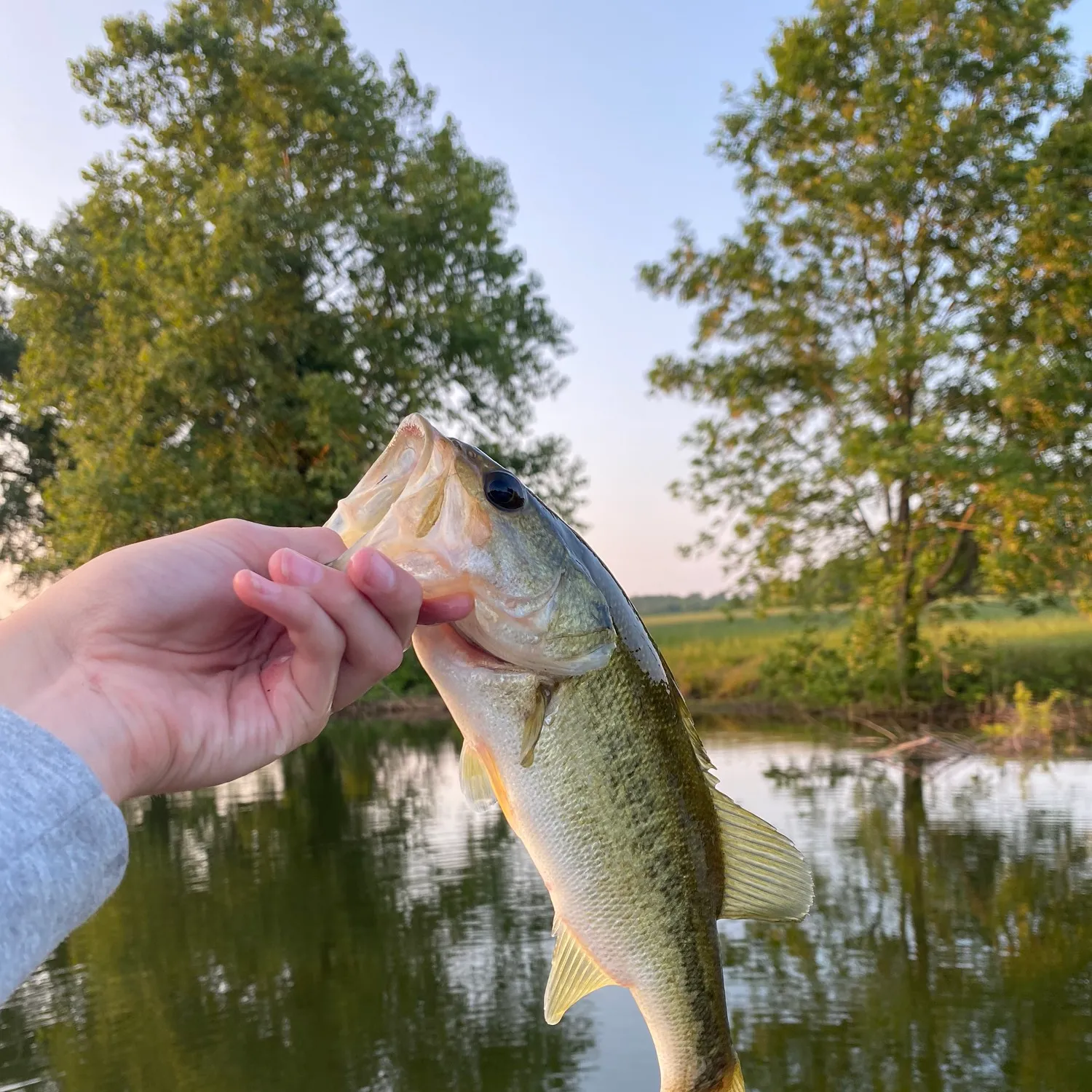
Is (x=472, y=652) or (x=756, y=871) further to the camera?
(x=756, y=871)

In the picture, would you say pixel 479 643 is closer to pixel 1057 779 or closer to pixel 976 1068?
pixel 976 1068

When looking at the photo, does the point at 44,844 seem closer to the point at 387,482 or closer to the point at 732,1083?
the point at 387,482

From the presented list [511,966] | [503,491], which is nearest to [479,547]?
[503,491]

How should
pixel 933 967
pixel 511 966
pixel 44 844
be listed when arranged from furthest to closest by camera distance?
pixel 511 966 → pixel 933 967 → pixel 44 844

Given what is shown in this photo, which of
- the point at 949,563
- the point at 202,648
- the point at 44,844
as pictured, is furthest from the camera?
the point at 949,563

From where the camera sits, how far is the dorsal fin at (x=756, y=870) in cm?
218

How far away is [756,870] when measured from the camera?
2197 millimetres

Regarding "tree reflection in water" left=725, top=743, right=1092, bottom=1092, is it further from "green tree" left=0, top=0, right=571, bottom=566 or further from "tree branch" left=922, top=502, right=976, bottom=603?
"green tree" left=0, top=0, right=571, bottom=566

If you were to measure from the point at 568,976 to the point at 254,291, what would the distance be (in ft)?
57.1

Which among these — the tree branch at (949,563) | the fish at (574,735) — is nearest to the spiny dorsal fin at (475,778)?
the fish at (574,735)

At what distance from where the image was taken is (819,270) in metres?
20.4

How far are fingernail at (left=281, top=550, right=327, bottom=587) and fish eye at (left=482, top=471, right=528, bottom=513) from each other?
398 millimetres

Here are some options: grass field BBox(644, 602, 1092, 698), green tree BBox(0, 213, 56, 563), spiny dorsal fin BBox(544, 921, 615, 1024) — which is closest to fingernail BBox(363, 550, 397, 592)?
spiny dorsal fin BBox(544, 921, 615, 1024)

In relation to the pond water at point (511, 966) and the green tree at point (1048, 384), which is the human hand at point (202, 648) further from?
the green tree at point (1048, 384)
